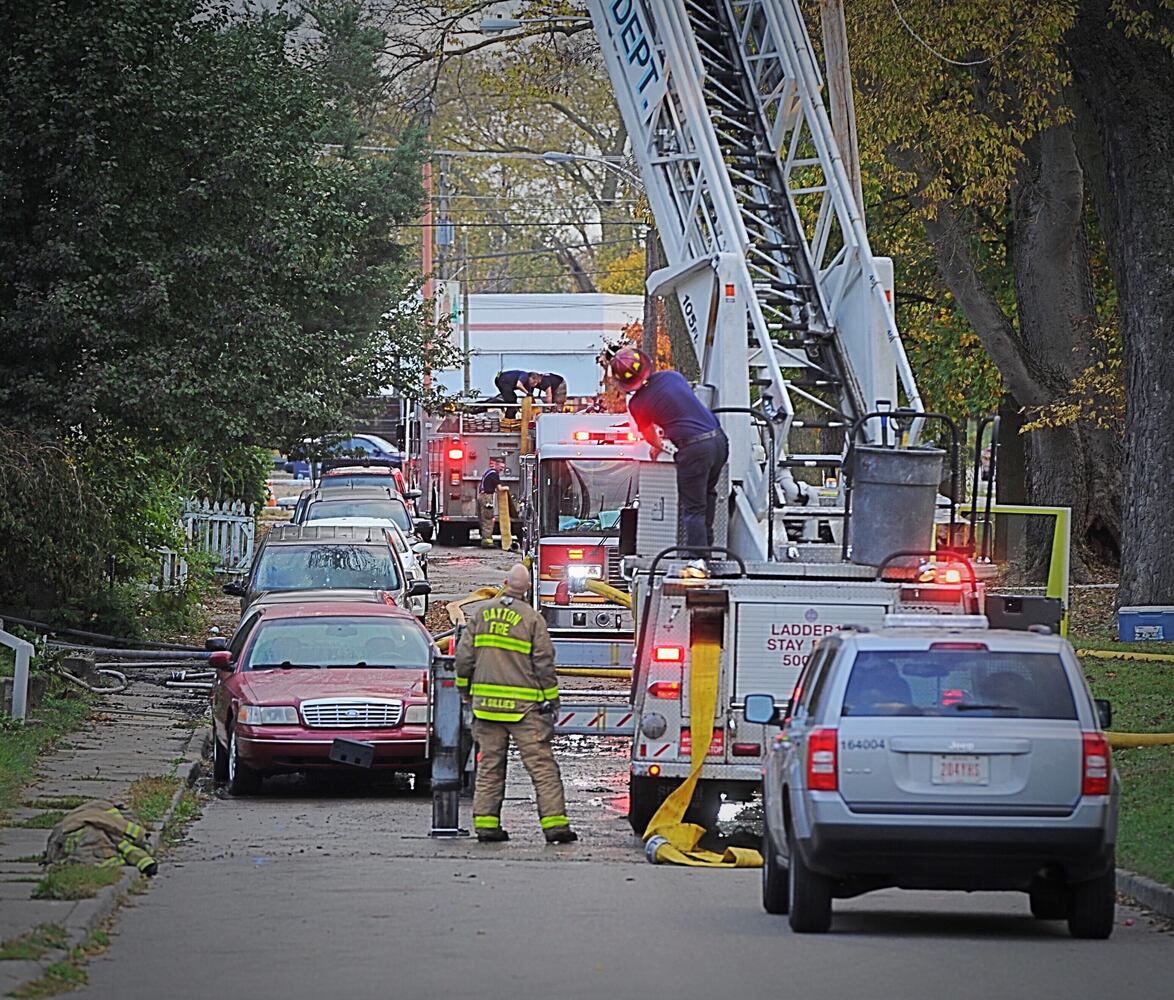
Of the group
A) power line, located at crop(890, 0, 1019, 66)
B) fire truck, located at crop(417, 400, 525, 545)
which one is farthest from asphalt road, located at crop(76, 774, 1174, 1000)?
fire truck, located at crop(417, 400, 525, 545)

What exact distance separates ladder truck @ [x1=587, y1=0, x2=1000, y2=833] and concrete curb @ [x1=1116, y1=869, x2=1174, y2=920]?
84.1 inches

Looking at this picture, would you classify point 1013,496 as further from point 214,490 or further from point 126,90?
point 126,90

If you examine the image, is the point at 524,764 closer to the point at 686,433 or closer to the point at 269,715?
the point at 686,433

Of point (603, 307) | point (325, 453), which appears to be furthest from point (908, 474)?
point (603, 307)

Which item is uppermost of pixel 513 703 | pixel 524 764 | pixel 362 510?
pixel 362 510

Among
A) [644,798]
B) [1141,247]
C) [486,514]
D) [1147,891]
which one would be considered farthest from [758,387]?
[486,514]

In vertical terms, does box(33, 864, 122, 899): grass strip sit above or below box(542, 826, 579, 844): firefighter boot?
above

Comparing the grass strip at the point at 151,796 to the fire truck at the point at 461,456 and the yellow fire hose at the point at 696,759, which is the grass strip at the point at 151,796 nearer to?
the yellow fire hose at the point at 696,759

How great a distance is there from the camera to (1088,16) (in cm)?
2392

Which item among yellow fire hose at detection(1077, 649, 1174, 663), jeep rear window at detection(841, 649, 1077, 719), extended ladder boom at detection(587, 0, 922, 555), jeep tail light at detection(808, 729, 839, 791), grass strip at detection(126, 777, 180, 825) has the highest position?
extended ladder boom at detection(587, 0, 922, 555)

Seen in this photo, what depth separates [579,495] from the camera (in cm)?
2309

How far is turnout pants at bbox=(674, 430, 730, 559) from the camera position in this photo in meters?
14.0

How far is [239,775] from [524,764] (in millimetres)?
3632

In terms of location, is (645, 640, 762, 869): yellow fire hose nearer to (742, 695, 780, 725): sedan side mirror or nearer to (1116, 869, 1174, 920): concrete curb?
(1116, 869, 1174, 920): concrete curb
